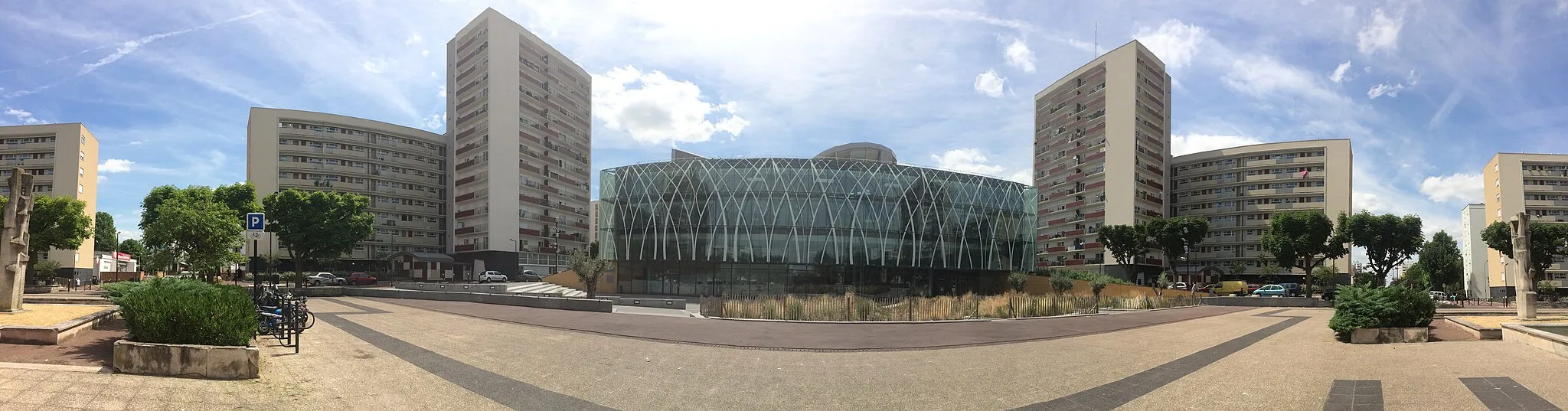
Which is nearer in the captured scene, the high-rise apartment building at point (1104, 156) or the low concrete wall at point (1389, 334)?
the low concrete wall at point (1389, 334)

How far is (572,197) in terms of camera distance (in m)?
93.5

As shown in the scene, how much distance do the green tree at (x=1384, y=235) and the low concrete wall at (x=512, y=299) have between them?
213 feet

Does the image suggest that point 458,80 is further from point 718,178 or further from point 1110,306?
point 1110,306

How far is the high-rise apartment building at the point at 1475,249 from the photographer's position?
343ft

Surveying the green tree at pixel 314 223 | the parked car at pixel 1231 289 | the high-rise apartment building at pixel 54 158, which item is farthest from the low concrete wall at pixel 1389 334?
the high-rise apartment building at pixel 54 158

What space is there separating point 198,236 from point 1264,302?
2177 inches

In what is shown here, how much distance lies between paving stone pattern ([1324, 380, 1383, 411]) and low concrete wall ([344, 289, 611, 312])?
23817 mm

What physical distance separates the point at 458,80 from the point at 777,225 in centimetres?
5264

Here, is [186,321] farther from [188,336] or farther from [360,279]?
[360,279]

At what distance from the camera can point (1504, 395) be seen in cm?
941

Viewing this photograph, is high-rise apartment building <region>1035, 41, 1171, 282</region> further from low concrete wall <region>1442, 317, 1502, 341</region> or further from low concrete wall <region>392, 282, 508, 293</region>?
low concrete wall <region>1442, 317, 1502, 341</region>

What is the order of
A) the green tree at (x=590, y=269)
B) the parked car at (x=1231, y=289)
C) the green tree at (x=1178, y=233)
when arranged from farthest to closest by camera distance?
the green tree at (x=1178, y=233), the parked car at (x=1231, y=289), the green tree at (x=590, y=269)

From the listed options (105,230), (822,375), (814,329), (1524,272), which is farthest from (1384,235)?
(105,230)

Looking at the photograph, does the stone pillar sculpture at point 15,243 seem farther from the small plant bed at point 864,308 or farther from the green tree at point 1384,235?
the green tree at point 1384,235
